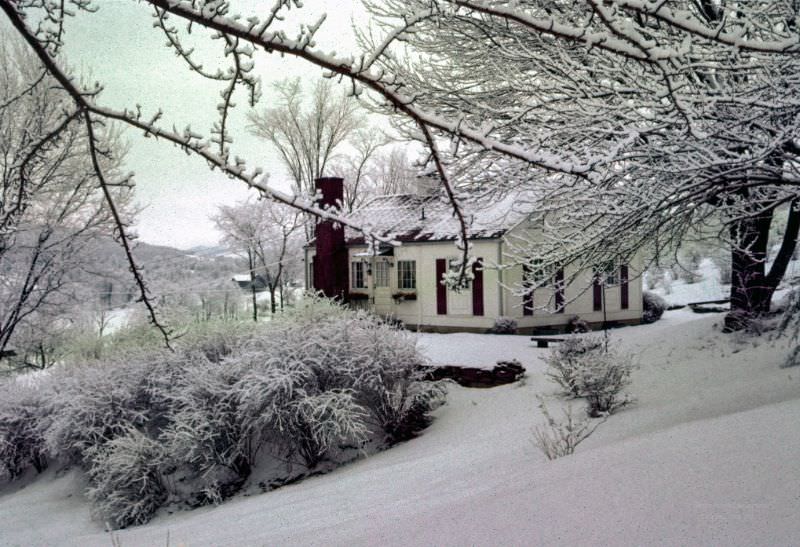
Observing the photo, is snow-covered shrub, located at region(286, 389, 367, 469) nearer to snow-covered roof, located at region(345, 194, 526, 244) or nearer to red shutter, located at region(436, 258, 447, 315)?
snow-covered roof, located at region(345, 194, 526, 244)

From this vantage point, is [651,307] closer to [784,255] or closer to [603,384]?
[784,255]

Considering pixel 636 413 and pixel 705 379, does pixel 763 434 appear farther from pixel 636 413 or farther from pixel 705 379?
pixel 705 379

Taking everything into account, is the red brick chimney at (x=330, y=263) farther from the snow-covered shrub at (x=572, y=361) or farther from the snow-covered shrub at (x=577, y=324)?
the snow-covered shrub at (x=572, y=361)

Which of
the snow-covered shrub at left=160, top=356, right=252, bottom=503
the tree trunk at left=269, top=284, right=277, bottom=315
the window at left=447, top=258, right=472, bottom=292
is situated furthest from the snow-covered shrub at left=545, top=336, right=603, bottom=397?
the tree trunk at left=269, top=284, right=277, bottom=315

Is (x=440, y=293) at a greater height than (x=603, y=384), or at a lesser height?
greater

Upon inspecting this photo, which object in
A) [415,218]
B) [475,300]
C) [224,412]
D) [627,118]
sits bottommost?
[224,412]

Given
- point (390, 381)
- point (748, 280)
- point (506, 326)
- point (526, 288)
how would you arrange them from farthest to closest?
point (506, 326)
point (748, 280)
point (390, 381)
point (526, 288)

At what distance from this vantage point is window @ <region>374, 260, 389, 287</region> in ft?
55.9

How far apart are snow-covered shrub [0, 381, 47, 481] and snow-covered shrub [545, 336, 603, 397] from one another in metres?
7.87

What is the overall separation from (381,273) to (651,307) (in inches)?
A: 331

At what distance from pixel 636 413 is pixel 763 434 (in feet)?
8.40

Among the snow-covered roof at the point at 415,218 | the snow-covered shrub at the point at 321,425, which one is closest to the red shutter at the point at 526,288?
the snow-covered shrub at the point at 321,425

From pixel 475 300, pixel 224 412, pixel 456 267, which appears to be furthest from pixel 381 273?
pixel 456 267

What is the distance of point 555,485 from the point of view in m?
2.96
